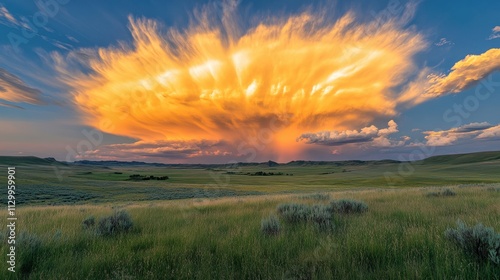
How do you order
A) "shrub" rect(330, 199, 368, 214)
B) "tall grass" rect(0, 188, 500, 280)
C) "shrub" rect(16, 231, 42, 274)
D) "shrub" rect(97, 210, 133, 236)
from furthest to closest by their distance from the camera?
"shrub" rect(330, 199, 368, 214) < "shrub" rect(97, 210, 133, 236) < "shrub" rect(16, 231, 42, 274) < "tall grass" rect(0, 188, 500, 280)

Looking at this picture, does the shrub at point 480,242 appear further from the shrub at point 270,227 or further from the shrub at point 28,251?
the shrub at point 28,251

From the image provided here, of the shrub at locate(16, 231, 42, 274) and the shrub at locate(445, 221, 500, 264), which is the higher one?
the shrub at locate(445, 221, 500, 264)

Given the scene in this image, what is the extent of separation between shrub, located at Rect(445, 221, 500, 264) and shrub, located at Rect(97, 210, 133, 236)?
7739 mm

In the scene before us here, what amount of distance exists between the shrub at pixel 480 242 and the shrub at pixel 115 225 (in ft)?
25.4

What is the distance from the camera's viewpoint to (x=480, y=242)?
159 inches

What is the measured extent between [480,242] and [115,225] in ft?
27.3

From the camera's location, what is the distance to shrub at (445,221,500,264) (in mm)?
3744

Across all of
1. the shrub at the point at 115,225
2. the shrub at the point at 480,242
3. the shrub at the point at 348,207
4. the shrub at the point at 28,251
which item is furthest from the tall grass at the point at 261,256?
the shrub at the point at 348,207

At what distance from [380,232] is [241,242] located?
3134 mm

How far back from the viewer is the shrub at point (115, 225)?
6430 mm

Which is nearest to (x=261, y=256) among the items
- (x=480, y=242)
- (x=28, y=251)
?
(x=480, y=242)

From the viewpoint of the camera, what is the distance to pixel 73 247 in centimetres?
524

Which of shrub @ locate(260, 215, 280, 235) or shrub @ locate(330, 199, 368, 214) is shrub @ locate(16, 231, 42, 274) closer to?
shrub @ locate(260, 215, 280, 235)

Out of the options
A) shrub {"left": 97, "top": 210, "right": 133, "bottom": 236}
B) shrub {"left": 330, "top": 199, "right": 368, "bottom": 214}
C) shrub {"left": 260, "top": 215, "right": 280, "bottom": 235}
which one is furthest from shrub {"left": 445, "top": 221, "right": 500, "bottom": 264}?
shrub {"left": 97, "top": 210, "right": 133, "bottom": 236}
